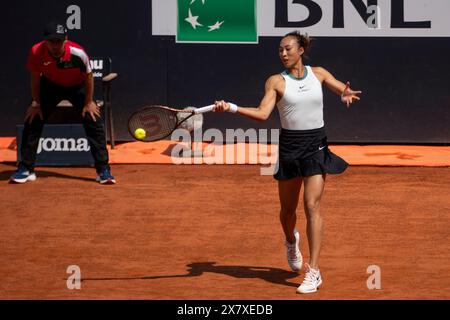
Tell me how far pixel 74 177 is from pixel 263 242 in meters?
3.69

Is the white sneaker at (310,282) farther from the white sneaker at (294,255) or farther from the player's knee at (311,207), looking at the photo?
the white sneaker at (294,255)

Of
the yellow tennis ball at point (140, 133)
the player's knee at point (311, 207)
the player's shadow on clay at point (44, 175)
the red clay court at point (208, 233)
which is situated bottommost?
the red clay court at point (208, 233)

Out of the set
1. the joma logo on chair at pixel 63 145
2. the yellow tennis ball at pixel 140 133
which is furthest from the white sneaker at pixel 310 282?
the joma logo on chair at pixel 63 145

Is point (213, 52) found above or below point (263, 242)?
above

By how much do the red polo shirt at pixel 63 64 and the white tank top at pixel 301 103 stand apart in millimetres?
4126

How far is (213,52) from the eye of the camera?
14.0 meters

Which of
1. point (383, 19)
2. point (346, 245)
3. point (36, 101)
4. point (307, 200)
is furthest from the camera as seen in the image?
point (383, 19)

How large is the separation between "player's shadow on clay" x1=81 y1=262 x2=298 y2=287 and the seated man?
3.65 m

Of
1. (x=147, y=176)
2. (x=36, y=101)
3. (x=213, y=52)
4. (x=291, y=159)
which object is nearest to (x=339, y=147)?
(x=213, y=52)

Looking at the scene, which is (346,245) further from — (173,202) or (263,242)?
(173,202)

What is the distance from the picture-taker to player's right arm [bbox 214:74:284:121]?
7336mm

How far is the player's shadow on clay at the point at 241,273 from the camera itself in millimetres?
7992

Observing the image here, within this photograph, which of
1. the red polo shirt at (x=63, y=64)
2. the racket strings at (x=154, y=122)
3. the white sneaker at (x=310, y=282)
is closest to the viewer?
the white sneaker at (x=310, y=282)

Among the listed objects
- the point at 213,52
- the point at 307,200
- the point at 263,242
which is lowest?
the point at 263,242
